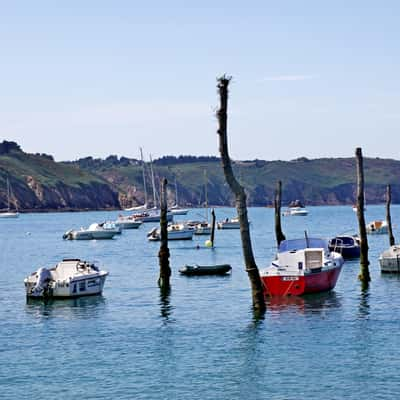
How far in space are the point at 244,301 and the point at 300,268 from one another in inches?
188

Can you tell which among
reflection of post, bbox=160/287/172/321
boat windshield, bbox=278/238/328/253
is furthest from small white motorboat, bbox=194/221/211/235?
boat windshield, bbox=278/238/328/253

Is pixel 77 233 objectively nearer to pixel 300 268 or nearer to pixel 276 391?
pixel 300 268

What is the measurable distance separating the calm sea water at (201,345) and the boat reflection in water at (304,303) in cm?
6

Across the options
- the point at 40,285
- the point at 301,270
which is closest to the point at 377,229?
the point at 301,270

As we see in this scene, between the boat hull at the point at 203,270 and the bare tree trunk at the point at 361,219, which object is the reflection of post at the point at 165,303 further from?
the bare tree trunk at the point at 361,219

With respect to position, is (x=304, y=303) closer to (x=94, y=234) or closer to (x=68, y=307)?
(x=68, y=307)

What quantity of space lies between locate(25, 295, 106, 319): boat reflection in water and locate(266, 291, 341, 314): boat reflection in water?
329 inches

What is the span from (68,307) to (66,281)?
8.17 ft

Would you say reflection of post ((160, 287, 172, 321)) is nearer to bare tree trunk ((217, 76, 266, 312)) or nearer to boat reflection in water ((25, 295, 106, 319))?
boat reflection in water ((25, 295, 106, 319))

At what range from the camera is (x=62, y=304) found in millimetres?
46969

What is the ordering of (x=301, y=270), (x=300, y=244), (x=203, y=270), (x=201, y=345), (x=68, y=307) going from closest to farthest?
(x=201, y=345)
(x=68, y=307)
(x=301, y=270)
(x=300, y=244)
(x=203, y=270)

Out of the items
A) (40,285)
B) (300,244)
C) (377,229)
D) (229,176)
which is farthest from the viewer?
(377,229)

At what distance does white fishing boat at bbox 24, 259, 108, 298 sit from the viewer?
158 feet

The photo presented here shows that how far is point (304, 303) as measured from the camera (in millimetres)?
45219
